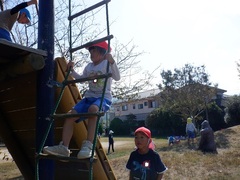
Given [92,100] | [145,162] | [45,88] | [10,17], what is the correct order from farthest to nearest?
1. [10,17]
2. [145,162]
3. [92,100]
4. [45,88]

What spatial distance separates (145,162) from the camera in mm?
3133

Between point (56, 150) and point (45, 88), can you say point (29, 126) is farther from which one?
point (56, 150)

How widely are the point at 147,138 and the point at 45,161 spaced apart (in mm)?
1113

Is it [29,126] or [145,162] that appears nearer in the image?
[145,162]

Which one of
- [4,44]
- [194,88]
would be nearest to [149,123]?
[194,88]

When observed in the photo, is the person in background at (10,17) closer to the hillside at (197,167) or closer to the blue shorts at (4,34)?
the blue shorts at (4,34)

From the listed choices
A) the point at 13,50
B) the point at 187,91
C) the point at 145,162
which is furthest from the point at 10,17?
the point at 187,91

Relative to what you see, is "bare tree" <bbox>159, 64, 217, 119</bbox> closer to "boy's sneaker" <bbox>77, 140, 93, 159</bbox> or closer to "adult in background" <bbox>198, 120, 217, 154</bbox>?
"adult in background" <bbox>198, 120, 217, 154</bbox>

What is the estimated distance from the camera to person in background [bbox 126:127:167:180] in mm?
3082

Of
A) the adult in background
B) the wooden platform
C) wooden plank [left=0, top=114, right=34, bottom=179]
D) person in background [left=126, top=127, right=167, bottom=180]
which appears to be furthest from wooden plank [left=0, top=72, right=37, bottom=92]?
the adult in background

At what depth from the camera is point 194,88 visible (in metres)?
24.0

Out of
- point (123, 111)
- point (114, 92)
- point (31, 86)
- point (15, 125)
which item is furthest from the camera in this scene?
point (123, 111)

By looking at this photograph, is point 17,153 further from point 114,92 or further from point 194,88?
point 194,88

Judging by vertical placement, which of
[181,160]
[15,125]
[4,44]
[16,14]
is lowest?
[181,160]
